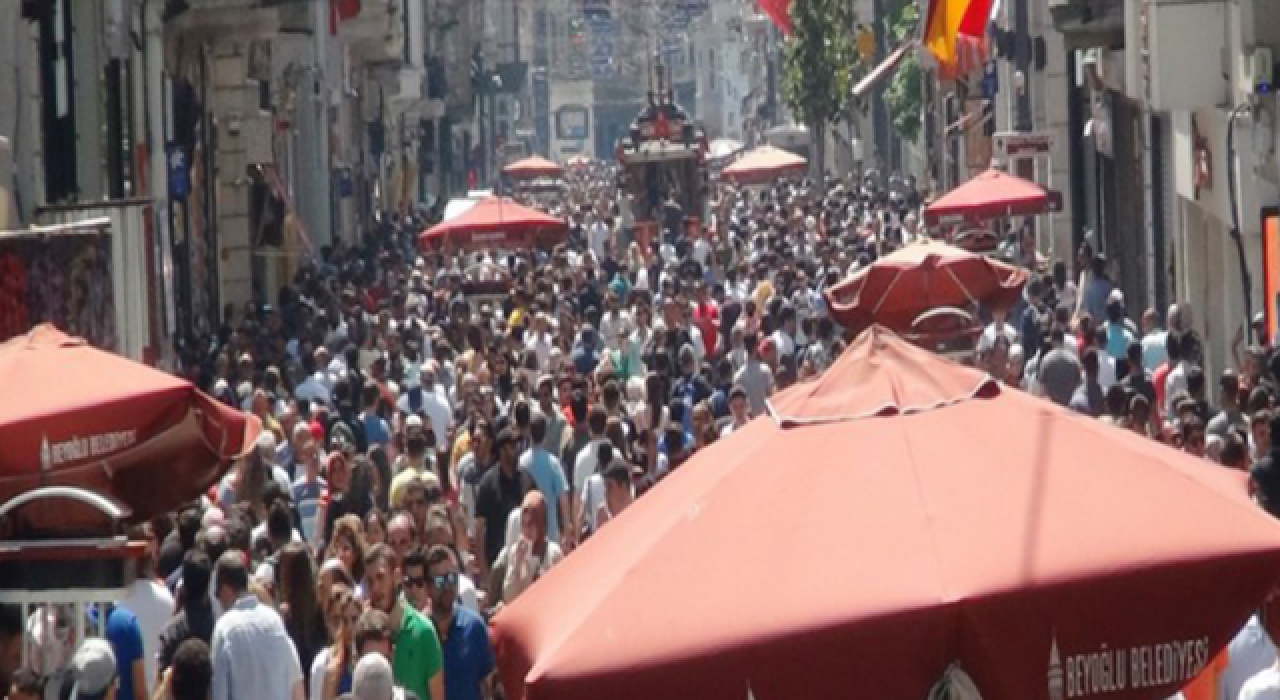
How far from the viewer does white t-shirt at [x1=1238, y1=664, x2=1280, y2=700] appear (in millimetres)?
9086

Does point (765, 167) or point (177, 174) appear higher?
point (177, 174)

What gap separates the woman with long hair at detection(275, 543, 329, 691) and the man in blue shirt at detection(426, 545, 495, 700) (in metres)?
0.48

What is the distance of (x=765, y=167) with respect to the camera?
69.0 metres

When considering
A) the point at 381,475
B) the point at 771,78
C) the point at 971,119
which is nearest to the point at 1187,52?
the point at 381,475

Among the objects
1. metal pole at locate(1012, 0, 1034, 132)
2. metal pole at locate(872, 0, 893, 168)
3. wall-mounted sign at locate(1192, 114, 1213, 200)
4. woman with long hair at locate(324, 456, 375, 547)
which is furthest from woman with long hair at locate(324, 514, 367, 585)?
metal pole at locate(872, 0, 893, 168)

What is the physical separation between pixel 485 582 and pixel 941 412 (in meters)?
8.44

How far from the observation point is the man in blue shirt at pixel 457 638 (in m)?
12.0

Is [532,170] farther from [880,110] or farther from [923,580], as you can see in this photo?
[923,580]

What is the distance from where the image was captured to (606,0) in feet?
585

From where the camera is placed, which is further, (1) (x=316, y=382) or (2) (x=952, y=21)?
(2) (x=952, y=21)

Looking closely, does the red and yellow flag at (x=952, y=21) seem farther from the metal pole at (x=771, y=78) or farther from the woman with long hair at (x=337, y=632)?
the metal pole at (x=771, y=78)

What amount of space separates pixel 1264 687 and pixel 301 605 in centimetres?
444

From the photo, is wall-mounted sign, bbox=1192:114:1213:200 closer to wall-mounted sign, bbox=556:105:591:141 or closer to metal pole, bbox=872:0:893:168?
metal pole, bbox=872:0:893:168

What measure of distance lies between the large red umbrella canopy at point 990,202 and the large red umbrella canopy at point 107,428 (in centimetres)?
2190
